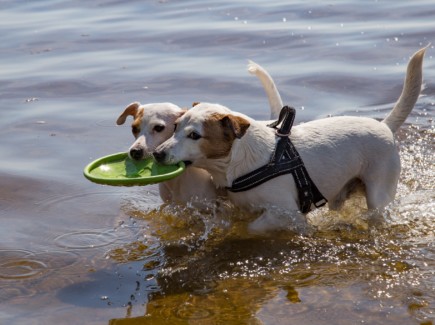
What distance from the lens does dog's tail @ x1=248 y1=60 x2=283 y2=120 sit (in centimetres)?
730

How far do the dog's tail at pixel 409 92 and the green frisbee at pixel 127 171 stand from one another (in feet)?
6.80

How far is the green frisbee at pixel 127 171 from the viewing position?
6.25m

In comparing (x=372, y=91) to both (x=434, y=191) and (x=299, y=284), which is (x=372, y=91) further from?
(x=299, y=284)

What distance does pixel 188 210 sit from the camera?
7.08 metres

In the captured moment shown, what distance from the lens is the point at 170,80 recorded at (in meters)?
11.7

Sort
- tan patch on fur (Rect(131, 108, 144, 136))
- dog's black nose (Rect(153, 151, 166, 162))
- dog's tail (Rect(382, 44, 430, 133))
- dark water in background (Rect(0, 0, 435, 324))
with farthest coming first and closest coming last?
dog's tail (Rect(382, 44, 430, 133)), tan patch on fur (Rect(131, 108, 144, 136)), dog's black nose (Rect(153, 151, 166, 162)), dark water in background (Rect(0, 0, 435, 324))

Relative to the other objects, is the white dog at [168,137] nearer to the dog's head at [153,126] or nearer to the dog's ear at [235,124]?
the dog's head at [153,126]

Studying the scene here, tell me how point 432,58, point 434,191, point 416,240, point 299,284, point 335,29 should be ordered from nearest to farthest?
1. point 299,284
2. point 416,240
3. point 434,191
4. point 432,58
5. point 335,29

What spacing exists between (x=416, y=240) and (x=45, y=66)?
24.0 ft

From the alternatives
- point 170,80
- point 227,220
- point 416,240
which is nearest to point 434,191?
point 416,240

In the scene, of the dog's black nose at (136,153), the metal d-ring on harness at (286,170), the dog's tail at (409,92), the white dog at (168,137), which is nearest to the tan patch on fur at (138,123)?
the white dog at (168,137)

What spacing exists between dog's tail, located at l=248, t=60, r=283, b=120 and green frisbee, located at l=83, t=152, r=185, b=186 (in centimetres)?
134

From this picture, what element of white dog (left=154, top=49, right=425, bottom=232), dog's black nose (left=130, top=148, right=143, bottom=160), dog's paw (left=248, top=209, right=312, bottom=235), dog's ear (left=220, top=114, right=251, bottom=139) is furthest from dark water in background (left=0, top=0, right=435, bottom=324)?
dog's ear (left=220, top=114, right=251, bottom=139)

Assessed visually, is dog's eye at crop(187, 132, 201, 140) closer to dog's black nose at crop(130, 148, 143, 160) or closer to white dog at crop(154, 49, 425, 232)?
white dog at crop(154, 49, 425, 232)
